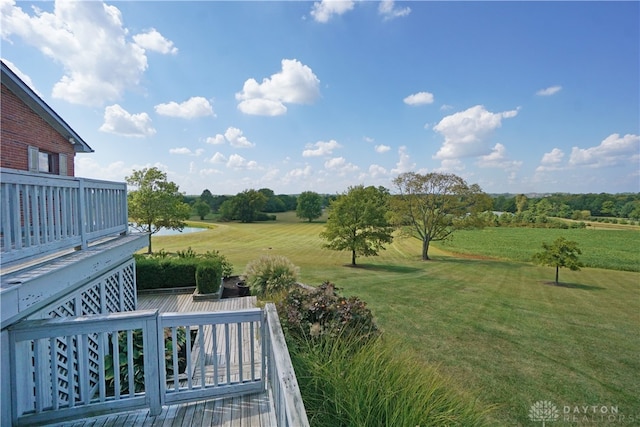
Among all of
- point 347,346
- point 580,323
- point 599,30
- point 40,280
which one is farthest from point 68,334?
point 599,30

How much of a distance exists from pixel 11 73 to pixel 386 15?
1139 centimetres

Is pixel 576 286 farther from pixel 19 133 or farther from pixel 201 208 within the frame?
pixel 201 208

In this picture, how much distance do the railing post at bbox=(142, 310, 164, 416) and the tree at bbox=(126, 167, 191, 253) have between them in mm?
22947

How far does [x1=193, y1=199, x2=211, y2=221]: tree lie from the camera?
191 ft

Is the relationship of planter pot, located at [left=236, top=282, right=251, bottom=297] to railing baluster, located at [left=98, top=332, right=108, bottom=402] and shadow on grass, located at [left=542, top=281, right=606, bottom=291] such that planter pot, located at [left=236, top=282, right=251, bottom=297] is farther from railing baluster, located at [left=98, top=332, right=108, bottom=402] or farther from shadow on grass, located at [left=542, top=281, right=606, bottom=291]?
shadow on grass, located at [left=542, top=281, right=606, bottom=291]

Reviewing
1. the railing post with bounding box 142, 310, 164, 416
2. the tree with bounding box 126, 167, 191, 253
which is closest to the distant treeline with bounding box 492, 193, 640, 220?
the tree with bounding box 126, 167, 191, 253

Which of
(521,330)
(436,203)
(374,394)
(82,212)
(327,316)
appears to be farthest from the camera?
(436,203)

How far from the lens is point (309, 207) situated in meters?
58.2

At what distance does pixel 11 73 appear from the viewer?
24.0 ft

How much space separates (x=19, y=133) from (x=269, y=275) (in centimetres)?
742

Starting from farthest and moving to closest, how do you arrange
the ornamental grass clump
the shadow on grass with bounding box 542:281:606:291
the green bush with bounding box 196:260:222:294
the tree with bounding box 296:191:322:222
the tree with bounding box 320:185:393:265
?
the tree with bounding box 296:191:322:222 → the tree with bounding box 320:185:393:265 → the shadow on grass with bounding box 542:281:606:291 → the green bush with bounding box 196:260:222:294 → the ornamental grass clump

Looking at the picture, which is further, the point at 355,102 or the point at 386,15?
the point at 355,102

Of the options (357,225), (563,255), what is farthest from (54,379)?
(357,225)

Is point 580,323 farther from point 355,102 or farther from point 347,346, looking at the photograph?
point 355,102
